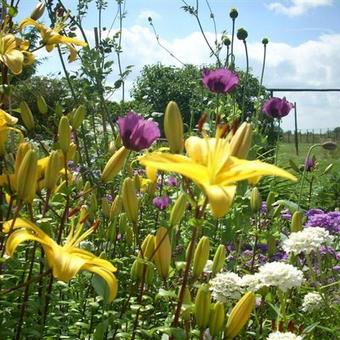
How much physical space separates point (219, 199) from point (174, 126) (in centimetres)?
33

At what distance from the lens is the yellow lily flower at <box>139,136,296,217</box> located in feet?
3.14

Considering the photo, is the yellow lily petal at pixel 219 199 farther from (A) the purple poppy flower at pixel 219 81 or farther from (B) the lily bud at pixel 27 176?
(A) the purple poppy flower at pixel 219 81

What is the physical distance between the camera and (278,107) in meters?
2.78

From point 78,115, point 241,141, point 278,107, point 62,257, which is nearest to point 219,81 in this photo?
point 278,107

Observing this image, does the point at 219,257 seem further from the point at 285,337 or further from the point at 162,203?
the point at 162,203

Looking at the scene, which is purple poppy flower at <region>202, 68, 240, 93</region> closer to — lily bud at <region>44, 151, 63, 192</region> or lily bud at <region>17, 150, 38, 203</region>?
lily bud at <region>44, 151, 63, 192</region>

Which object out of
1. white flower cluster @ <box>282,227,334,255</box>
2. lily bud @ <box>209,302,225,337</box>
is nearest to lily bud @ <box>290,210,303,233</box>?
white flower cluster @ <box>282,227,334,255</box>

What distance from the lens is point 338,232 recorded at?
295cm

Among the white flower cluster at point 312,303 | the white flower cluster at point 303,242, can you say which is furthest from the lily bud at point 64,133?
the white flower cluster at point 312,303

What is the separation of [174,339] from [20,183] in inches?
18.1

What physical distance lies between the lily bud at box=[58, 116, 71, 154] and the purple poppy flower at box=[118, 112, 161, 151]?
0.14m

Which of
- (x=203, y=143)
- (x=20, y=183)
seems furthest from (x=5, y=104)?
(x=203, y=143)

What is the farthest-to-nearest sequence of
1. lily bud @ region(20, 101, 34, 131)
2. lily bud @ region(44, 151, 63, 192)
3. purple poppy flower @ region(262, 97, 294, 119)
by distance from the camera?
purple poppy flower @ region(262, 97, 294, 119) → lily bud @ region(20, 101, 34, 131) → lily bud @ region(44, 151, 63, 192)

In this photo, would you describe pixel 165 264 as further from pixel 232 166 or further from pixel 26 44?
pixel 26 44
